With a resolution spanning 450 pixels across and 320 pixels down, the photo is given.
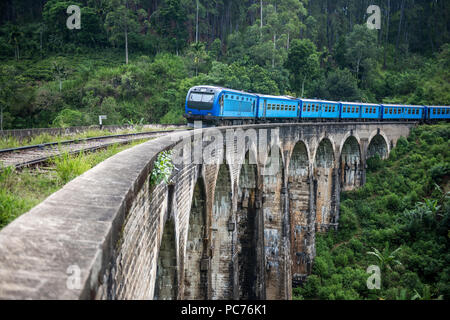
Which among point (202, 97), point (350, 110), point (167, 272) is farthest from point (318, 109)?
point (167, 272)

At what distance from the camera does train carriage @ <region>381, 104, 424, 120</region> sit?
27.8m

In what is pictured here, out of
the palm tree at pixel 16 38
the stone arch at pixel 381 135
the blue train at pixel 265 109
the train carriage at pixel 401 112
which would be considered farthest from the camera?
the palm tree at pixel 16 38

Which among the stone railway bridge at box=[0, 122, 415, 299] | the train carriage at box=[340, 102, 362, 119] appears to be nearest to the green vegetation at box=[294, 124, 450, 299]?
the stone railway bridge at box=[0, 122, 415, 299]

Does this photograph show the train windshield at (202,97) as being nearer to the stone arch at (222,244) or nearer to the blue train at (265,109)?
the blue train at (265,109)

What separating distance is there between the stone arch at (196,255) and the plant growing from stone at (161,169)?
390 centimetres

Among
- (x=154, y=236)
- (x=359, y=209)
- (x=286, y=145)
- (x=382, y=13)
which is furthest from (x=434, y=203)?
(x=382, y=13)

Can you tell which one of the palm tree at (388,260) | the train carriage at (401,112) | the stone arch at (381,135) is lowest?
the palm tree at (388,260)

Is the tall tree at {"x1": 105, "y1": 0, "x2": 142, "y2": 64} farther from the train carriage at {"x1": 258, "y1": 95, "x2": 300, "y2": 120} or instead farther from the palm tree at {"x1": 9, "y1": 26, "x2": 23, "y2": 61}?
the train carriage at {"x1": 258, "y1": 95, "x2": 300, "y2": 120}

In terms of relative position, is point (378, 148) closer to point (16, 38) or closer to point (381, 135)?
point (381, 135)

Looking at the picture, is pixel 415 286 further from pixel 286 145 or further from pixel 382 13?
pixel 382 13

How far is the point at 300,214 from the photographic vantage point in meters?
19.8

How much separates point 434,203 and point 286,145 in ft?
32.0

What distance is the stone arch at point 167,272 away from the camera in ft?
19.2

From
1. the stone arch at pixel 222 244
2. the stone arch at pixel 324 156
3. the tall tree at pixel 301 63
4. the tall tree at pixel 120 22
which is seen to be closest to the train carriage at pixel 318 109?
the stone arch at pixel 324 156
